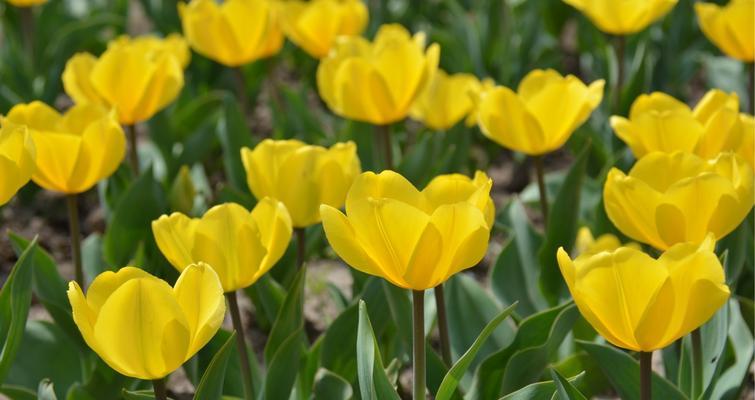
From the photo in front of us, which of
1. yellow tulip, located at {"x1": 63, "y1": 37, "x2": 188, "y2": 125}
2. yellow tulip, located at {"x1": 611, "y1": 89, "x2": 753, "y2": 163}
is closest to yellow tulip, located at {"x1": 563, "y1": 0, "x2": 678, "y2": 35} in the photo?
yellow tulip, located at {"x1": 611, "y1": 89, "x2": 753, "y2": 163}

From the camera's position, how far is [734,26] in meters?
2.71

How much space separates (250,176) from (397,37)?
64cm

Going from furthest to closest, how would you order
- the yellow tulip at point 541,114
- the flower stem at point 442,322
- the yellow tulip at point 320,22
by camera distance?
the yellow tulip at point 320,22, the yellow tulip at point 541,114, the flower stem at point 442,322

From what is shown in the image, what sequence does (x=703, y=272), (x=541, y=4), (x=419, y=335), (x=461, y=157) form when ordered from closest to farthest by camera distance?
(x=703, y=272) < (x=419, y=335) < (x=461, y=157) < (x=541, y=4)

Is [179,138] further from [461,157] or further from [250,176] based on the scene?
[250,176]

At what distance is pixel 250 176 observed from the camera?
2.11 m

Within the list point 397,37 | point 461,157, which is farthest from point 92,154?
point 461,157

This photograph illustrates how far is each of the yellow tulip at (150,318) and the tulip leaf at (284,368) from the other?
355 millimetres

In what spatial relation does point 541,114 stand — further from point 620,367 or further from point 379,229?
point 379,229

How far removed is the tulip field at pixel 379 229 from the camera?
1583mm

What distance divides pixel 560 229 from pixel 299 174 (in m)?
0.58

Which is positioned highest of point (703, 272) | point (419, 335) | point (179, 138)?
point (703, 272)

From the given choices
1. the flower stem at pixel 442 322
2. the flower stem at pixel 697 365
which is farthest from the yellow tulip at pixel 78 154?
the flower stem at pixel 697 365

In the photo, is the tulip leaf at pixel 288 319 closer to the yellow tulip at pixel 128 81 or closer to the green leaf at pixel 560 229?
the green leaf at pixel 560 229
